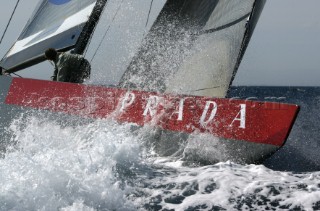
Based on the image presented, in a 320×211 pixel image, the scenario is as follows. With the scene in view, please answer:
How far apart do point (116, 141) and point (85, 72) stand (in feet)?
5.81

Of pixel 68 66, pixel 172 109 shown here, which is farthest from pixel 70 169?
pixel 68 66

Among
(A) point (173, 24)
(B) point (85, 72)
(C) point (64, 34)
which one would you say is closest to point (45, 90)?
(B) point (85, 72)

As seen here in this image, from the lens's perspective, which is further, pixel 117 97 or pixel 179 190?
pixel 117 97

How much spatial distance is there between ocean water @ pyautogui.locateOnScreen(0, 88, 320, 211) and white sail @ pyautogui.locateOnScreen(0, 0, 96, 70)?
173 centimetres

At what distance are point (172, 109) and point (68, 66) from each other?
1.78 metres

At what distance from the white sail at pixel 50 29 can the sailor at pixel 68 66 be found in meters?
0.20

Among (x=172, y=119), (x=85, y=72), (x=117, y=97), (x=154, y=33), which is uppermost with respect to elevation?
(x=154, y=33)

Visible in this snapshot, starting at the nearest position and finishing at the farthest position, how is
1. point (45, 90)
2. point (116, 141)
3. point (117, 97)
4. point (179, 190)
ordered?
point (179, 190) < point (116, 141) < point (117, 97) < point (45, 90)

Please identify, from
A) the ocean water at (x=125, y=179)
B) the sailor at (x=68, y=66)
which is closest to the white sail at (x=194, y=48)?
the sailor at (x=68, y=66)

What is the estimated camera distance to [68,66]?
5.11m

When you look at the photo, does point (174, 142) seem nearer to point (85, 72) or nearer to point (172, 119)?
point (172, 119)

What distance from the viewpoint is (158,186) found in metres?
3.14

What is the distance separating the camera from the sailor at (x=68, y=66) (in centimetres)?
510

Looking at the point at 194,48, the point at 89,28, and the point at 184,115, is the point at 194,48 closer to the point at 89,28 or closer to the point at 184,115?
the point at 89,28
